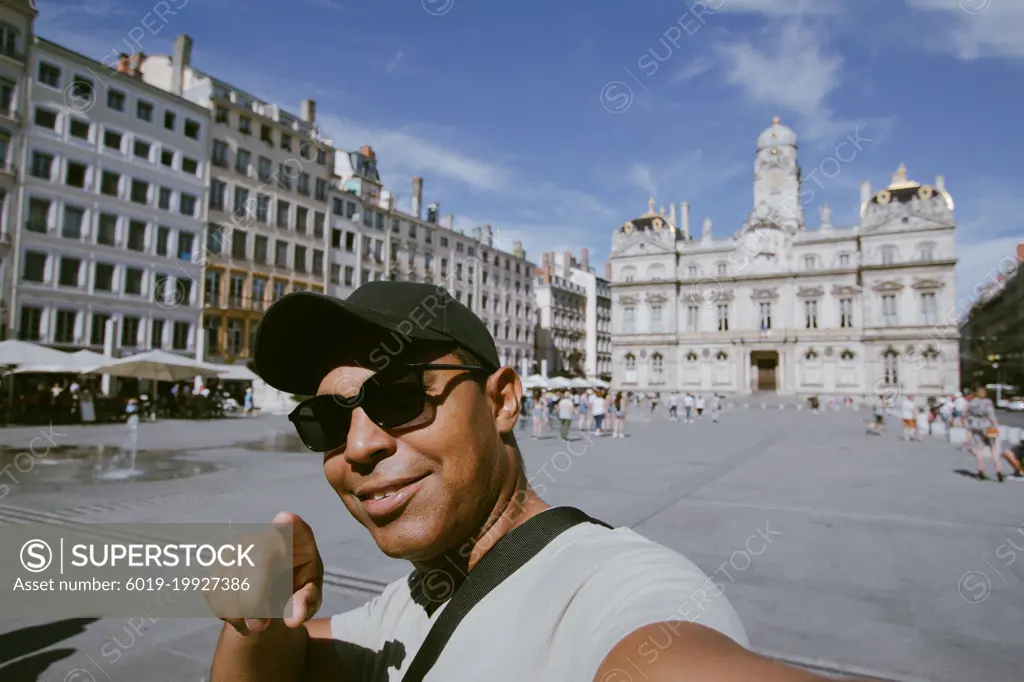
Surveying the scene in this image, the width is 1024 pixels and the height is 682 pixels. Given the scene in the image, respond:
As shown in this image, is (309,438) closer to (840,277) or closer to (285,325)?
(285,325)

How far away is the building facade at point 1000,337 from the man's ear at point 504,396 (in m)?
72.1

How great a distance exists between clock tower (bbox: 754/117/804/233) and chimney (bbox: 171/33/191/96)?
49840mm

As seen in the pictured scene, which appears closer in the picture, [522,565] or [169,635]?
[522,565]

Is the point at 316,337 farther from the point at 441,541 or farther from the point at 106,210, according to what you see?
the point at 106,210

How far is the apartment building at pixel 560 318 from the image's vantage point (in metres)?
74.6

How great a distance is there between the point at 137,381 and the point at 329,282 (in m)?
16.4

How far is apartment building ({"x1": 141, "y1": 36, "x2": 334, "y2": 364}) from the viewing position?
128 feet

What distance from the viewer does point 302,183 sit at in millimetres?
44844

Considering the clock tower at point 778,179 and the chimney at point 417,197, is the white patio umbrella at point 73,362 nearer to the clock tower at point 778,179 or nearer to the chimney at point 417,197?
the chimney at point 417,197

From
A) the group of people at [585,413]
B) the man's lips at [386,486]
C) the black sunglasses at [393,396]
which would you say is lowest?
the group of people at [585,413]

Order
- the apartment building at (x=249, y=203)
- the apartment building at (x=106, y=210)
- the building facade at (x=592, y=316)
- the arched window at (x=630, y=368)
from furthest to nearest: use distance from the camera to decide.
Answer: the building facade at (x=592, y=316) < the arched window at (x=630, y=368) < the apartment building at (x=249, y=203) < the apartment building at (x=106, y=210)

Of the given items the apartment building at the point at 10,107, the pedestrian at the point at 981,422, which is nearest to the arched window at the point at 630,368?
the apartment building at the point at 10,107

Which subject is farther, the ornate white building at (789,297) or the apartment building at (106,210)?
the ornate white building at (789,297)

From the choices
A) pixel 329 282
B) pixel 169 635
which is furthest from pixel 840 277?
pixel 169 635
